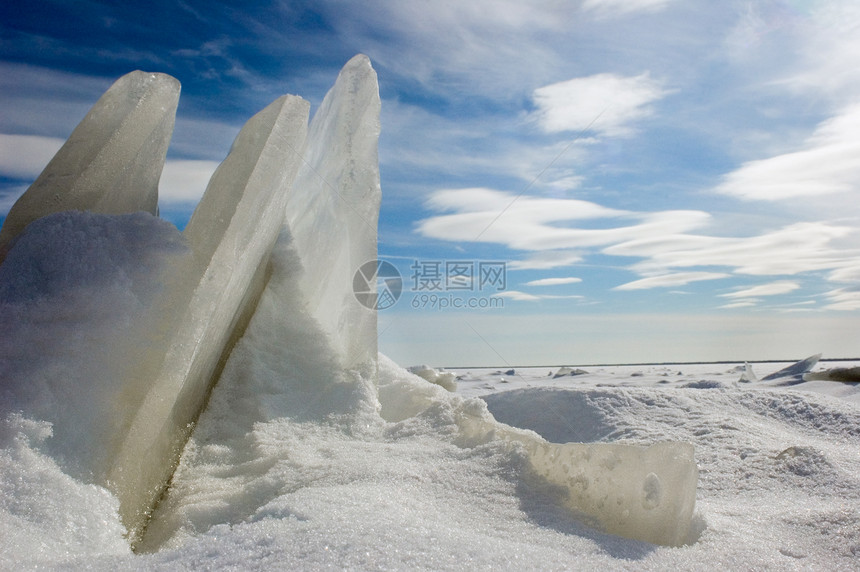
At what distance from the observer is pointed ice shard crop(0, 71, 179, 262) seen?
2.39 m

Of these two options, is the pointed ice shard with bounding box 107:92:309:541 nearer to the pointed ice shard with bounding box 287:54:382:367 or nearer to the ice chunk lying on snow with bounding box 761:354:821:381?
the pointed ice shard with bounding box 287:54:382:367

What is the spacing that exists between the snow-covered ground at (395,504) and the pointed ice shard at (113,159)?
1072 mm

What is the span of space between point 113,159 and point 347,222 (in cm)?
119

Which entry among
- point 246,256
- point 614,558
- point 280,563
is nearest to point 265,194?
point 246,256

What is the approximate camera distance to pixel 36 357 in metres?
1.79

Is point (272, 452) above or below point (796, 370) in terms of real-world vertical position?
below

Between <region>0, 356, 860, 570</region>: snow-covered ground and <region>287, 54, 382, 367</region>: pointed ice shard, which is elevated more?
<region>287, 54, 382, 367</region>: pointed ice shard

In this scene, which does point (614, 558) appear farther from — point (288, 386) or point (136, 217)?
point (136, 217)

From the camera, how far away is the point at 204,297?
2.05 metres

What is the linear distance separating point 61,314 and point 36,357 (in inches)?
6.8

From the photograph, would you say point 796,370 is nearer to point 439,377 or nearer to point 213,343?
point 439,377

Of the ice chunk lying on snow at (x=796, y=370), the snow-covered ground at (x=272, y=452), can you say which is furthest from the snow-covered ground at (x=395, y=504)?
the ice chunk lying on snow at (x=796, y=370)

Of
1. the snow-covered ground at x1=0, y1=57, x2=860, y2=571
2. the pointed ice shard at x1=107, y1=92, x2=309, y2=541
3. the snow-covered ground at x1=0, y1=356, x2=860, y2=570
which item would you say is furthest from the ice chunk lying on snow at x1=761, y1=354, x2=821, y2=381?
the pointed ice shard at x1=107, y1=92, x2=309, y2=541

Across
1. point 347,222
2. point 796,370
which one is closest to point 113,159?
point 347,222
